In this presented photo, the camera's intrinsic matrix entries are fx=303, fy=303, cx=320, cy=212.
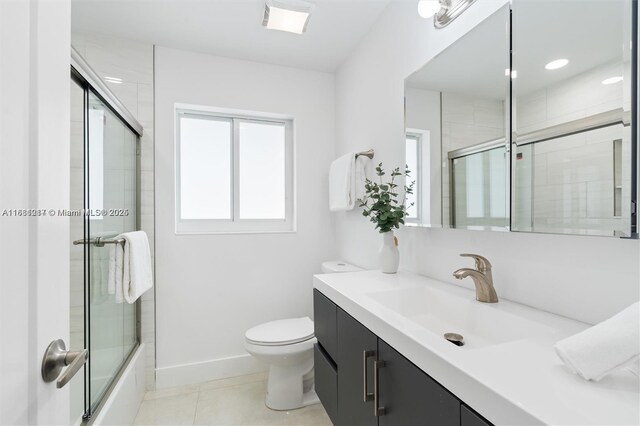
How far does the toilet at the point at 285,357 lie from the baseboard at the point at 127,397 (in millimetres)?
633

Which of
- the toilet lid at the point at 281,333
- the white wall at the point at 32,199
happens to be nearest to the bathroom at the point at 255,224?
the white wall at the point at 32,199

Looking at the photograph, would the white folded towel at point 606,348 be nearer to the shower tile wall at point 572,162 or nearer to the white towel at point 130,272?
the shower tile wall at point 572,162

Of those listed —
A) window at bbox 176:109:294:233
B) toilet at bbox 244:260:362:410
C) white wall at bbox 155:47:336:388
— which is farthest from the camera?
window at bbox 176:109:294:233

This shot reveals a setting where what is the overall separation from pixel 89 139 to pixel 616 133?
184 cm

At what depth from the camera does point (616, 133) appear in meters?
0.74

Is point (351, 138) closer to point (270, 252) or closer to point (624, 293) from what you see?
point (270, 252)

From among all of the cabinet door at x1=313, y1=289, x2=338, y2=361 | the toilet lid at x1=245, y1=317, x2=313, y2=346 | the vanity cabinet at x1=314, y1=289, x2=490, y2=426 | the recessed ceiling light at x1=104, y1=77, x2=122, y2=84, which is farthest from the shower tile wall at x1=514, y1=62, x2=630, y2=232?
the recessed ceiling light at x1=104, y1=77, x2=122, y2=84

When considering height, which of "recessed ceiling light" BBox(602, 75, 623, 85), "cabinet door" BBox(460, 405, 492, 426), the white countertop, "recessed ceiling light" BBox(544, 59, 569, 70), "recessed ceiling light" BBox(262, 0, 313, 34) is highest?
"recessed ceiling light" BBox(262, 0, 313, 34)

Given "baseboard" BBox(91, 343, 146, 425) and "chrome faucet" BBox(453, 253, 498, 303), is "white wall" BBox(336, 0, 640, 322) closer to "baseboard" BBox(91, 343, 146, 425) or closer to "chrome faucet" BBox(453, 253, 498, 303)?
"chrome faucet" BBox(453, 253, 498, 303)

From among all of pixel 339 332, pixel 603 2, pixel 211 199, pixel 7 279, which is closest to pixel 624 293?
pixel 603 2

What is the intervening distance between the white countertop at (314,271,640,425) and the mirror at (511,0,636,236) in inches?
12.4

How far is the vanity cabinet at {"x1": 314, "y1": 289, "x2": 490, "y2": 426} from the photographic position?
67cm

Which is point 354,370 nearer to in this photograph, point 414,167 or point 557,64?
point 414,167

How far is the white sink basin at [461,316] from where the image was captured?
882mm
